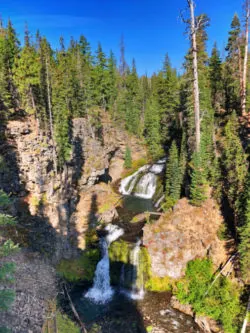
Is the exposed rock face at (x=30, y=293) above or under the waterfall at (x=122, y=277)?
above

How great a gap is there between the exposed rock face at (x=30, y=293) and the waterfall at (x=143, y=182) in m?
18.8

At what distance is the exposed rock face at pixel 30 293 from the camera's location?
47.1 ft

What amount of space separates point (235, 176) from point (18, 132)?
21415mm

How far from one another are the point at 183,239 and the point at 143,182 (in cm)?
1799

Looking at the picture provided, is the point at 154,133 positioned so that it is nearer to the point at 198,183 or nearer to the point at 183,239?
the point at 198,183

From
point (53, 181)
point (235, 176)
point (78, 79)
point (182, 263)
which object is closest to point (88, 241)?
point (53, 181)

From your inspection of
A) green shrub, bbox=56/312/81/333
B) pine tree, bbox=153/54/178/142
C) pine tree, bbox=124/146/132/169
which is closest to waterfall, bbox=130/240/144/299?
green shrub, bbox=56/312/81/333

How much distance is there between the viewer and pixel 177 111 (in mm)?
44125

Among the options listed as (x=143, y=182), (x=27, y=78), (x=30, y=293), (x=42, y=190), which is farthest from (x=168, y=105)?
(x=30, y=293)

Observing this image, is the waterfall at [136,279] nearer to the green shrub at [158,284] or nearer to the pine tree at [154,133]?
the green shrub at [158,284]

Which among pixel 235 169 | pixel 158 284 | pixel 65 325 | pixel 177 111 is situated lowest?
pixel 158 284

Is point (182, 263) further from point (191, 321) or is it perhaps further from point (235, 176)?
point (235, 176)

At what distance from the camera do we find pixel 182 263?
20266 millimetres

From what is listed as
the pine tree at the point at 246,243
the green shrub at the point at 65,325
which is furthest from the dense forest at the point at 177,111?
the green shrub at the point at 65,325
